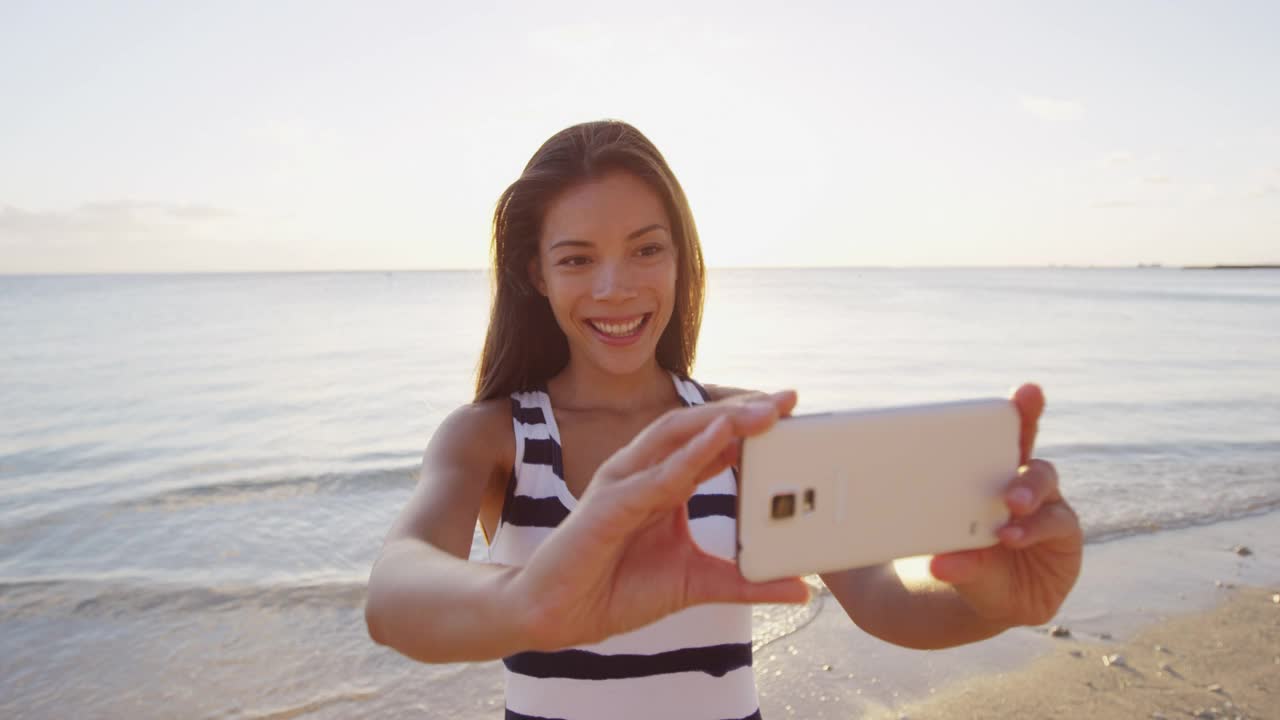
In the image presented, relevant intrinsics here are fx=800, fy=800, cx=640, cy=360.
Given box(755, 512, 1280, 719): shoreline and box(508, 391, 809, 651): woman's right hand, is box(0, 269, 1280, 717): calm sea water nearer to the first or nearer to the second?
box(755, 512, 1280, 719): shoreline

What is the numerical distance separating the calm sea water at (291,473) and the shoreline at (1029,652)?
0.48m

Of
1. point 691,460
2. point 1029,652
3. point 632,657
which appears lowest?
point 1029,652

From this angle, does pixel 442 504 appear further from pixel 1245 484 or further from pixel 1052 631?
pixel 1245 484

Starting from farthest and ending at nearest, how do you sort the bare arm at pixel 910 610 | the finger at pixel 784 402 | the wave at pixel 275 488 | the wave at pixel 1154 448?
1. the wave at pixel 1154 448
2. the wave at pixel 275 488
3. the bare arm at pixel 910 610
4. the finger at pixel 784 402

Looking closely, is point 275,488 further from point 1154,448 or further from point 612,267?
point 1154,448

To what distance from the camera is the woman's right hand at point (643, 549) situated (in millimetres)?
1201

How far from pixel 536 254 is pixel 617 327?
430 millimetres

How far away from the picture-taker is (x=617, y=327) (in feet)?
8.09

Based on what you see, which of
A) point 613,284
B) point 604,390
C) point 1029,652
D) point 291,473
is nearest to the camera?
point 613,284

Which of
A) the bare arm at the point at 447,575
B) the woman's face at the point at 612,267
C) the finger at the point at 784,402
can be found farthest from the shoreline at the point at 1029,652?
the finger at the point at 784,402

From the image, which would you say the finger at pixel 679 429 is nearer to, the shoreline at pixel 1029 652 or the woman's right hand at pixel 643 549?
the woman's right hand at pixel 643 549

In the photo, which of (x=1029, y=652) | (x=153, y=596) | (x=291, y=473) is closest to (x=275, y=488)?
(x=291, y=473)

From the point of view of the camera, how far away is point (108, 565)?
7000 millimetres

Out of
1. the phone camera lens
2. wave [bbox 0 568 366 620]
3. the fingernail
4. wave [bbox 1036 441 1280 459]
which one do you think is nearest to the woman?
the fingernail
